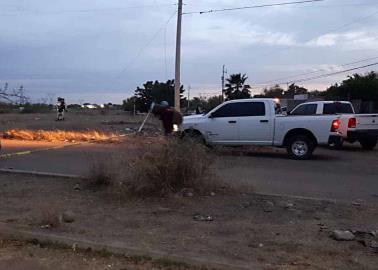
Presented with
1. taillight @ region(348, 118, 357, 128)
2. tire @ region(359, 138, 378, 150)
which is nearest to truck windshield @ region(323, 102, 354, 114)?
tire @ region(359, 138, 378, 150)

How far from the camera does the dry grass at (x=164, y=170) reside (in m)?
8.98

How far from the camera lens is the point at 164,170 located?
9008 mm

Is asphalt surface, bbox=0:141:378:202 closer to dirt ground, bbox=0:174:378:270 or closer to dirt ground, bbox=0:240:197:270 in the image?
dirt ground, bbox=0:174:378:270

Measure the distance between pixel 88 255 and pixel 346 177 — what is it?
848 cm

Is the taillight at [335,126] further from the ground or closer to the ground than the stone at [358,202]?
further from the ground

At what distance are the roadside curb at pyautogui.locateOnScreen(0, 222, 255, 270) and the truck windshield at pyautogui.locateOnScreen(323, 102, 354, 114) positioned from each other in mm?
17219

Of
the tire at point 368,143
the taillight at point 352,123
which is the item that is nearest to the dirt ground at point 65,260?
the taillight at point 352,123

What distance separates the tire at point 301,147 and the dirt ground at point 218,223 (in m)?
8.43

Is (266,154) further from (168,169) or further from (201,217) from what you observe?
(201,217)

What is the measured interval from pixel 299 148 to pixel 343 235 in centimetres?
1095

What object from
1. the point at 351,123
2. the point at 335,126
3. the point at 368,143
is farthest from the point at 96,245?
the point at 368,143

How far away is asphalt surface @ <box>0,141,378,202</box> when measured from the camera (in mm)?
10984

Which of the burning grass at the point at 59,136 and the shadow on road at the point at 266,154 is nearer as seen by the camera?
the shadow on road at the point at 266,154

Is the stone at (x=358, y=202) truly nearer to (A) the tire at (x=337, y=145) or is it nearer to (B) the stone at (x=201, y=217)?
(B) the stone at (x=201, y=217)
